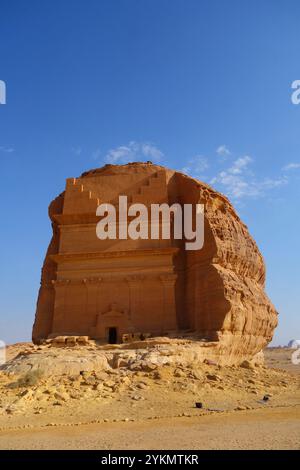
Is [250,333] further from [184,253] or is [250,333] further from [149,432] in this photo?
[149,432]

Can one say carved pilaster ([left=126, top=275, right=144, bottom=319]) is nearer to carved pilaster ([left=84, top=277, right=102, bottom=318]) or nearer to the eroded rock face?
the eroded rock face

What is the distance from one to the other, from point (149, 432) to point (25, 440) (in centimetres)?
290

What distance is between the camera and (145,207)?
23234 millimetres

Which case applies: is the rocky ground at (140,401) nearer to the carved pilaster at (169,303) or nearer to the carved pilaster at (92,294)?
the carved pilaster at (92,294)

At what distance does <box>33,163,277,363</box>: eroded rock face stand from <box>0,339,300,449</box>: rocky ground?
2443 millimetres

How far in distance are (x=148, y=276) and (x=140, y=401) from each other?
9.32m

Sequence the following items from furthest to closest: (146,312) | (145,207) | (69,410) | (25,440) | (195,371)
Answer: (145,207), (146,312), (195,371), (69,410), (25,440)

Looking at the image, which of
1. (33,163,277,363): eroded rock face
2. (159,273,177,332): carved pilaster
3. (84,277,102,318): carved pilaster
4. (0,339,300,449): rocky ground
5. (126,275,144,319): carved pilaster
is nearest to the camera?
(0,339,300,449): rocky ground

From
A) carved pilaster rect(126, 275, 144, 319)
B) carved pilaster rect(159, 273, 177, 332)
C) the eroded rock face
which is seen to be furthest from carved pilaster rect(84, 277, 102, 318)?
carved pilaster rect(159, 273, 177, 332)

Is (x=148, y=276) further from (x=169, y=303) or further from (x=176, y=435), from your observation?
(x=176, y=435)

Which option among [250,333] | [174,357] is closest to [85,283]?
[174,357]

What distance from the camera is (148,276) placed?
868 inches

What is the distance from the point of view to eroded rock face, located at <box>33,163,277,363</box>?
2053cm

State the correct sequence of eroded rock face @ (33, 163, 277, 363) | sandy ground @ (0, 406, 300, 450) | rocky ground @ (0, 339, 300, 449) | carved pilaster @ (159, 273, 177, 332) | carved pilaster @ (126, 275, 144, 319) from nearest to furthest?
sandy ground @ (0, 406, 300, 450) → rocky ground @ (0, 339, 300, 449) → eroded rock face @ (33, 163, 277, 363) → carved pilaster @ (159, 273, 177, 332) → carved pilaster @ (126, 275, 144, 319)
